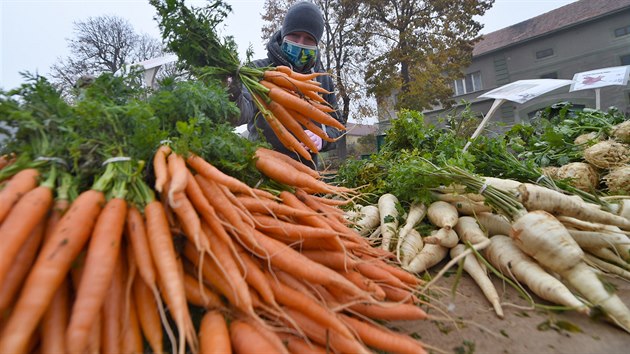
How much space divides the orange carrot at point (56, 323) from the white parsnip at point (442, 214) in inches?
80.3

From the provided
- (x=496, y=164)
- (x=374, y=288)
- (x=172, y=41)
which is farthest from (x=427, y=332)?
(x=172, y=41)

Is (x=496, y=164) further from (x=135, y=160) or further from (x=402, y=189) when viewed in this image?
(x=135, y=160)

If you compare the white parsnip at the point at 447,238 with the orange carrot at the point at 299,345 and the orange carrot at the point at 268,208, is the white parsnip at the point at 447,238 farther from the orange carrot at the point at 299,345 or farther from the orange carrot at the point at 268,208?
the orange carrot at the point at 299,345

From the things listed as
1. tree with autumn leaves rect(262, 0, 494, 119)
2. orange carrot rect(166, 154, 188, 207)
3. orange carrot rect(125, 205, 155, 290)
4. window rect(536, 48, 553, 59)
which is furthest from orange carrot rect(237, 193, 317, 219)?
window rect(536, 48, 553, 59)

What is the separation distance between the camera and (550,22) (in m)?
18.3

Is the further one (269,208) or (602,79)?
(602,79)

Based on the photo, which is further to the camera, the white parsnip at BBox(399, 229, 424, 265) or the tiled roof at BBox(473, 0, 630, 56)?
the tiled roof at BBox(473, 0, 630, 56)

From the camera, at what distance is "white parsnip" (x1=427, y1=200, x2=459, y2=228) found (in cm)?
207

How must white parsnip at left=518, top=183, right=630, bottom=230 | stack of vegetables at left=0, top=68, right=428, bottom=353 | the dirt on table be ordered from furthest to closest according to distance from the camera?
Result: white parsnip at left=518, top=183, right=630, bottom=230
the dirt on table
stack of vegetables at left=0, top=68, right=428, bottom=353

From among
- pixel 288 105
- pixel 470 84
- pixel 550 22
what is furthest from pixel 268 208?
pixel 550 22

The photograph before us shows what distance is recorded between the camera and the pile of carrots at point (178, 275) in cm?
97

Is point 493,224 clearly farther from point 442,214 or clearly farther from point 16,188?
point 16,188

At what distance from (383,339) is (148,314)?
3.05 feet

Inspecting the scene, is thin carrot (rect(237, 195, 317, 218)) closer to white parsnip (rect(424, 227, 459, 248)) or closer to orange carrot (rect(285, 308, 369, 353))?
orange carrot (rect(285, 308, 369, 353))
